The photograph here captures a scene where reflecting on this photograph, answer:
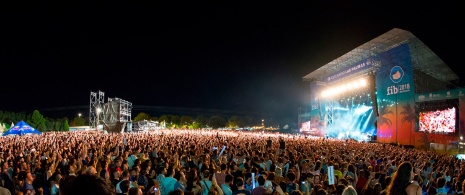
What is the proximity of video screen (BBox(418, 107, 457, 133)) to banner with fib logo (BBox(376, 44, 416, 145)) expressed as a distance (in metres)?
0.98

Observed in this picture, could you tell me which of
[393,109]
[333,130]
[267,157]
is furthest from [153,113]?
[267,157]

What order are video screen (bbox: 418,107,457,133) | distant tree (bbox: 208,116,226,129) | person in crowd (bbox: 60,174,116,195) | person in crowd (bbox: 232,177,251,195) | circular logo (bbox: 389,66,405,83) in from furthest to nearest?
distant tree (bbox: 208,116,226,129), circular logo (bbox: 389,66,405,83), video screen (bbox: 418,107,457,133), person in crowd (bbox: 232,177,251,195), person in crowd (bbox: 60,174,116,195)

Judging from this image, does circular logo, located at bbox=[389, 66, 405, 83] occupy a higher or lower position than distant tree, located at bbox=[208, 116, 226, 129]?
higher

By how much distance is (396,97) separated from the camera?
92.5 ft

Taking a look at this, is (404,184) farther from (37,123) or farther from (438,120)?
(37,123)

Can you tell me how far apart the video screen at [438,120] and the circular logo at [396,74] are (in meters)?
3.45

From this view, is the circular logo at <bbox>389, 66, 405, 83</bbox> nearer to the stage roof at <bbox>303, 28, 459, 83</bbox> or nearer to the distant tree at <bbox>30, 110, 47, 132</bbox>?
the stage roof at <bbox>303, 28, 459, 83</bbox>

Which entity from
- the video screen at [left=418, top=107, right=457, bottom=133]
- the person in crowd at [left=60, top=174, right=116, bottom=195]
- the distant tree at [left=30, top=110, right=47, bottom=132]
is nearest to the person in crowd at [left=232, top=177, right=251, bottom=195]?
the person in crowd at [left=60, top=174, right=116, bottom=195]

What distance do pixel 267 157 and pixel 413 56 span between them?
849 inches

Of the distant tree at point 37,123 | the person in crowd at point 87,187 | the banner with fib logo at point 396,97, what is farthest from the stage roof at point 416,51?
the distant tree at point 37,123

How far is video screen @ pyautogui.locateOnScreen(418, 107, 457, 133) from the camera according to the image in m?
22.9

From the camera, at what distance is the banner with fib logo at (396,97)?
1059 inches

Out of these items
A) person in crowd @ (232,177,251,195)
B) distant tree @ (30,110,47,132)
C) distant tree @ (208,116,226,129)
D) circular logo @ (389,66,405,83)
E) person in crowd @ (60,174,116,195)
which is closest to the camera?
person in crowd @ (60,174,116,195)

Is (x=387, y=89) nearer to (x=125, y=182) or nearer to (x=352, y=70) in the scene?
(x=352, y=70)
